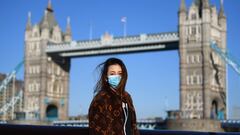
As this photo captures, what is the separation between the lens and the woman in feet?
8.34

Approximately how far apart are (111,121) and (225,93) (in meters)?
49.2

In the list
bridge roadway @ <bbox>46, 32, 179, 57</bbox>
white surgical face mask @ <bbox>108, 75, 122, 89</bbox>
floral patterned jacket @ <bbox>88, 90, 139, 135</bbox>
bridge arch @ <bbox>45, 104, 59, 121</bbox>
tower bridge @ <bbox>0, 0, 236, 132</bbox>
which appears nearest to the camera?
floral patterned jacket @ <bbox>88, 90, 139, 135</bbox>

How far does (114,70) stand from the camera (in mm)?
2840

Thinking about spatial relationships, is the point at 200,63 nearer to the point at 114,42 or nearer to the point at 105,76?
the point at 114,42

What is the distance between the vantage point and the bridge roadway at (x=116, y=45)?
5097cm

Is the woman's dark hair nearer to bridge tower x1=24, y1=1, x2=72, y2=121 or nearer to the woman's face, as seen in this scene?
the woman's face

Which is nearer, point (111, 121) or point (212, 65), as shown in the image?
point (111, 121)

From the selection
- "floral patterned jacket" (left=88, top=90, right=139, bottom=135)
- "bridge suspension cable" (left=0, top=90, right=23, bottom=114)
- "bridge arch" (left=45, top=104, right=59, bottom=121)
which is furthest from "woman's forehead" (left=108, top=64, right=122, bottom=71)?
"bridge suspension cable" (left=0, top=90, right=23, bottom=114)

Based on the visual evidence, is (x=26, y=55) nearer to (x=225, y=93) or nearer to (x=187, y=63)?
(x=187, y=63)

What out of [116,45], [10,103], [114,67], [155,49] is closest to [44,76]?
[10,103]

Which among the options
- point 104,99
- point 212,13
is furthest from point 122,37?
point 104,99

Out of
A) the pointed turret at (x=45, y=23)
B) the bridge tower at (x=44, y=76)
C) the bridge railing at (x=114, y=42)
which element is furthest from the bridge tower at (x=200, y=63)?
the pointed turret at (x=45, y=23)

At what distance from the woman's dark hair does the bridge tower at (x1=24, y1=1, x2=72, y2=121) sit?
5570cm

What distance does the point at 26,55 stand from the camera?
200ft
